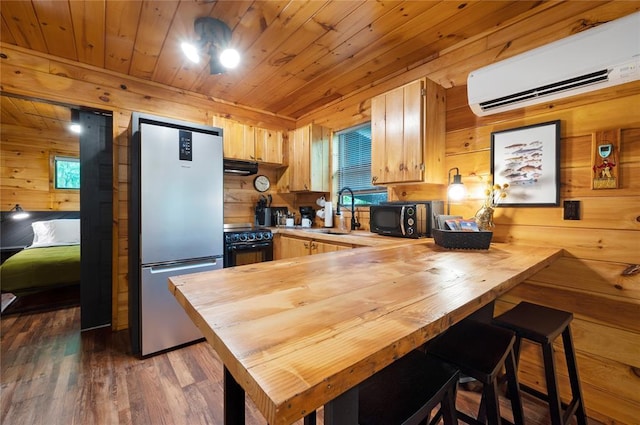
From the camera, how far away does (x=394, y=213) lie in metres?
2.31

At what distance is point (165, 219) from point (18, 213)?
3.80m

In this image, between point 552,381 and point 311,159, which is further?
point 311,159

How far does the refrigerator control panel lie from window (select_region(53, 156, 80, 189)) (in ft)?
12.8

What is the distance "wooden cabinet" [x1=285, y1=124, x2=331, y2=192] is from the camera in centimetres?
327

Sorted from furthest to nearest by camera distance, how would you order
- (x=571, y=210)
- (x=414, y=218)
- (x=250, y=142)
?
(x=250, y=142)
(x=414, y=218)
(x=571, y=210)

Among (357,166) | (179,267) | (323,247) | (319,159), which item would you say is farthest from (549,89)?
(179,267)

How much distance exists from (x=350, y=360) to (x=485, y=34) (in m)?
2.46

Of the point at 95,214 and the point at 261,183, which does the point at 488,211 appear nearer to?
the point at 261,183

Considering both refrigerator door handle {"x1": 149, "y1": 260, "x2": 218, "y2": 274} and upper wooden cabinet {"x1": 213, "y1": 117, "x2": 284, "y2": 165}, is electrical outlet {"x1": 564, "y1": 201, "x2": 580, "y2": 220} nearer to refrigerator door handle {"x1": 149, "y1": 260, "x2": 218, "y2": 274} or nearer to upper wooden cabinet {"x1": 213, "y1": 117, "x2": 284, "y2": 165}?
refrigerator door handle {"x1": 149, "y1": 260, "x2": 218, "y2": 274}

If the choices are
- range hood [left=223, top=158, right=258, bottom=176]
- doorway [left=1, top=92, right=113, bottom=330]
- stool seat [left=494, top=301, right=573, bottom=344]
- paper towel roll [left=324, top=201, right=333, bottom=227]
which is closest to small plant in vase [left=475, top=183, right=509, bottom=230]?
stool seat [left=494, top=301, right=573, bottom=344]

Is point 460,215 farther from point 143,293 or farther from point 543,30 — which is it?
point 143,293

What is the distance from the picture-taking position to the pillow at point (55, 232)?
3908 millimetres

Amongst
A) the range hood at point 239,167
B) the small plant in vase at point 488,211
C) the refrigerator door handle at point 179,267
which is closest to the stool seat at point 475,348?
the small plant in vase at point 488,211

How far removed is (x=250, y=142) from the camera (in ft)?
10.8
